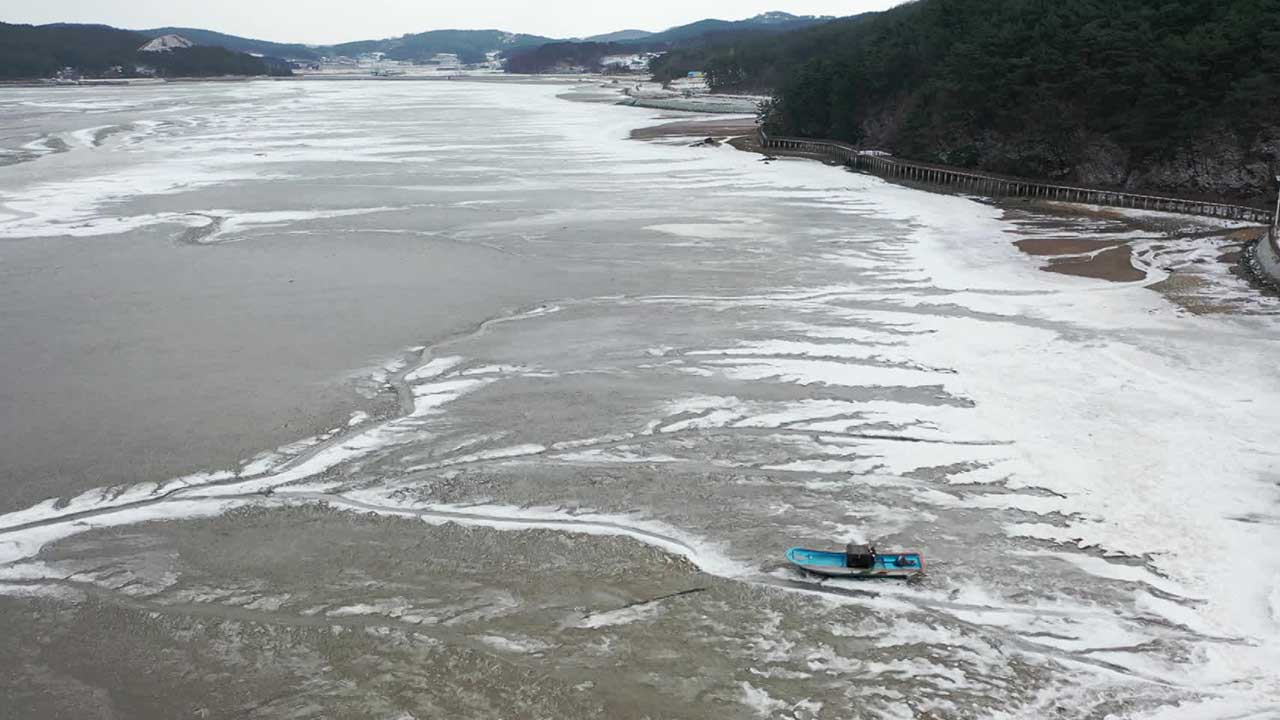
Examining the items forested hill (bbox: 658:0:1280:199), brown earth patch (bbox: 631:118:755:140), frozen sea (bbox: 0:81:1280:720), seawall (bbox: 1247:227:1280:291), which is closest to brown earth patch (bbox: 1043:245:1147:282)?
frozen sea (bbox: 0:81:1280:720)

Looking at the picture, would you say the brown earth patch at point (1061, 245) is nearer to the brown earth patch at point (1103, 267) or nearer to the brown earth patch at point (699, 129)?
the brown earth patch at point (1103, 267)

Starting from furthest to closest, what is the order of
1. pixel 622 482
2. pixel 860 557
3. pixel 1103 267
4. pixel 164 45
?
pixel 164 45
pixel 1103 267
pixel 622 482
pixel 860 557

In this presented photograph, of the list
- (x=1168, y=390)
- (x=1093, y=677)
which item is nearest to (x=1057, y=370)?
(x=1168, y=390)

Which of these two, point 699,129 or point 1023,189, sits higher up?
point 699,129

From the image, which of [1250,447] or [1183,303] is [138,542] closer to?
[1250,447]

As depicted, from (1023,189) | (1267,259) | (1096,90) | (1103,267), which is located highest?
(1096,90)

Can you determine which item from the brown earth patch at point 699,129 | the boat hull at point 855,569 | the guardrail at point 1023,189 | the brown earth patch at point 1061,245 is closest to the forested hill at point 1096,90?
the guardrail at point 1023,189

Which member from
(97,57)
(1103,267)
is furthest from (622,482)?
(97,57)

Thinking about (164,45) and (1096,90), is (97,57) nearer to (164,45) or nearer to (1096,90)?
(164,45)
